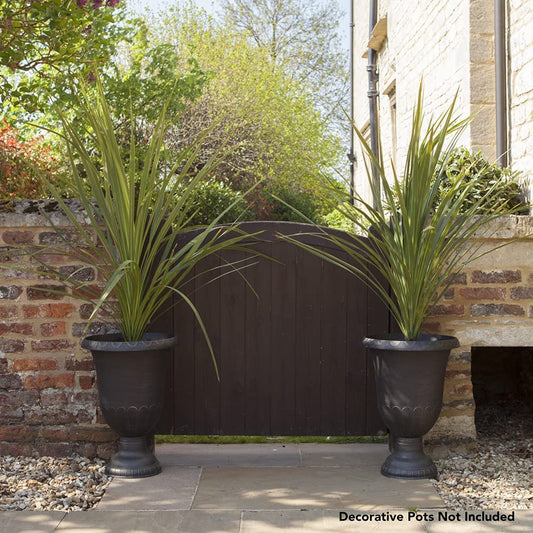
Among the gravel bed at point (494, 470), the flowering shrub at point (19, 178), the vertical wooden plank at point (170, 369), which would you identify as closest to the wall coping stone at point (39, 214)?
the flowering shrub at point (19, 178)

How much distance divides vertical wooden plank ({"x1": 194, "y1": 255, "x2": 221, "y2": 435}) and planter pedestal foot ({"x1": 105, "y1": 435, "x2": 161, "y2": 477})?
1.71 ft

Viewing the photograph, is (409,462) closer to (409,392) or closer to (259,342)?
(409,392)

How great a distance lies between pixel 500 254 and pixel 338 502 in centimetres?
162

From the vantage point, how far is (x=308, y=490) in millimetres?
3457

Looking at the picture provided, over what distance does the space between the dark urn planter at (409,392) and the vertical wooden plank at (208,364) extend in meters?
0.93

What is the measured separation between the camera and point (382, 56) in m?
9.77

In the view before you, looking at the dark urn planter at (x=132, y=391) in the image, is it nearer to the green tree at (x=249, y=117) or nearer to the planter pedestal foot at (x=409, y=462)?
the planter pedestal foot at (x=409, y=462)

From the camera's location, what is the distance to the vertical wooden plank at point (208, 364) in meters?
4.16

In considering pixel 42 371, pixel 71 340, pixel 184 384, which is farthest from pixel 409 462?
pixel 42 371

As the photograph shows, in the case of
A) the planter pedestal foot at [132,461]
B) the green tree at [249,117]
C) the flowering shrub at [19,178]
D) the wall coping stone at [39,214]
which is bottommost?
the planter pedestal foot at [132,461]

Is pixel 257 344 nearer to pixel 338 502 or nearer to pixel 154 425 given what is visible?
pixel 154 425

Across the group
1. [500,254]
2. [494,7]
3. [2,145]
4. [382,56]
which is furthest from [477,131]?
[382,56]

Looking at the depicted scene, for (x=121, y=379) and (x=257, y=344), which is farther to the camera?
(x=257, y=344)

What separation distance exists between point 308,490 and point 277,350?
92 centimetres
